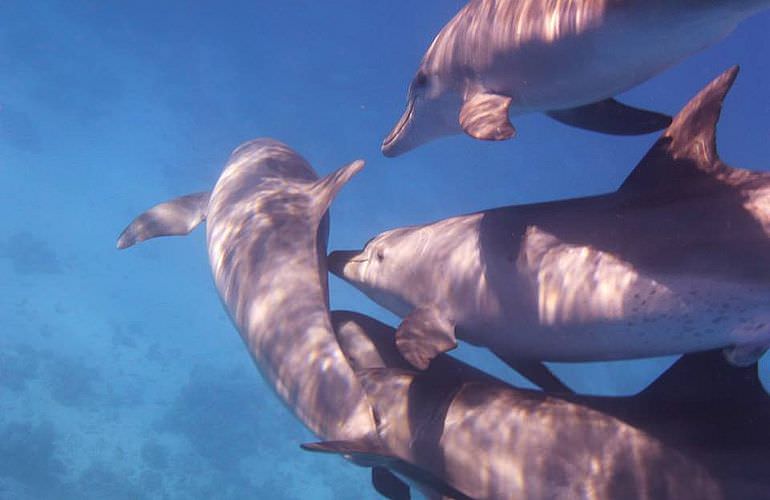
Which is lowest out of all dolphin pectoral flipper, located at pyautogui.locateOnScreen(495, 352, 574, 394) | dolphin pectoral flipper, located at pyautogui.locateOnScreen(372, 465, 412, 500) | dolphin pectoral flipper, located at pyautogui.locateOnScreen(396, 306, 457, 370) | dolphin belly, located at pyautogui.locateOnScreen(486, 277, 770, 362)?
dolphin pectoral flipper, located at pyautogui.locateOnScreen(372, 465, 412, 500)

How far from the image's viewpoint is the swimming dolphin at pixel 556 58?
4352 millimetres

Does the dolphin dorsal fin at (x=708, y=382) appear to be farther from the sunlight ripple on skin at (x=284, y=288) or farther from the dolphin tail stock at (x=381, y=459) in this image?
the sunlight ripple on skin at (x=284, y=288)

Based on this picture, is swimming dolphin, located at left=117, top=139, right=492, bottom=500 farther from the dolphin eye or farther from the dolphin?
the dolphin eye

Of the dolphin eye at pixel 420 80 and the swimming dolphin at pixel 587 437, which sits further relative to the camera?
the dolphin eye at pixel 420 80

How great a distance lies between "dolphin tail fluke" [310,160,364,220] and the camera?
694 cm

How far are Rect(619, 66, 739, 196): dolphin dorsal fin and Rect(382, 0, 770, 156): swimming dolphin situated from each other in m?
0.40

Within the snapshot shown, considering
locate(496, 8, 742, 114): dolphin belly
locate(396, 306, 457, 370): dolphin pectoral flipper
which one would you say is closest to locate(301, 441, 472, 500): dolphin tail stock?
locate(396, 306, 457, 370): dolphin pectoral flipper

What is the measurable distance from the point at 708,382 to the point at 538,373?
1389mm

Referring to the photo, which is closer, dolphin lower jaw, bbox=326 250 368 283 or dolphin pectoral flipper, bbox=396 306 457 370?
dolphin pectoral flipper, bbox=396 306 457 370

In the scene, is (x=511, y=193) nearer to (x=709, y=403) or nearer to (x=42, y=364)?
(x=42, y=364)

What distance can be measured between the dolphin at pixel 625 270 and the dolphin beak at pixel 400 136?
2.09 metres

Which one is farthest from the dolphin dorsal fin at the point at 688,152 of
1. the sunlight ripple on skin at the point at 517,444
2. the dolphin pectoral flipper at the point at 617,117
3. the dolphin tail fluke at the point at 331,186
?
the dolphin tail fluke at the point at 331,186

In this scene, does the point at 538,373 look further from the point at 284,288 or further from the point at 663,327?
the point at 284,288

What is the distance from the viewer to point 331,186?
7113mm
